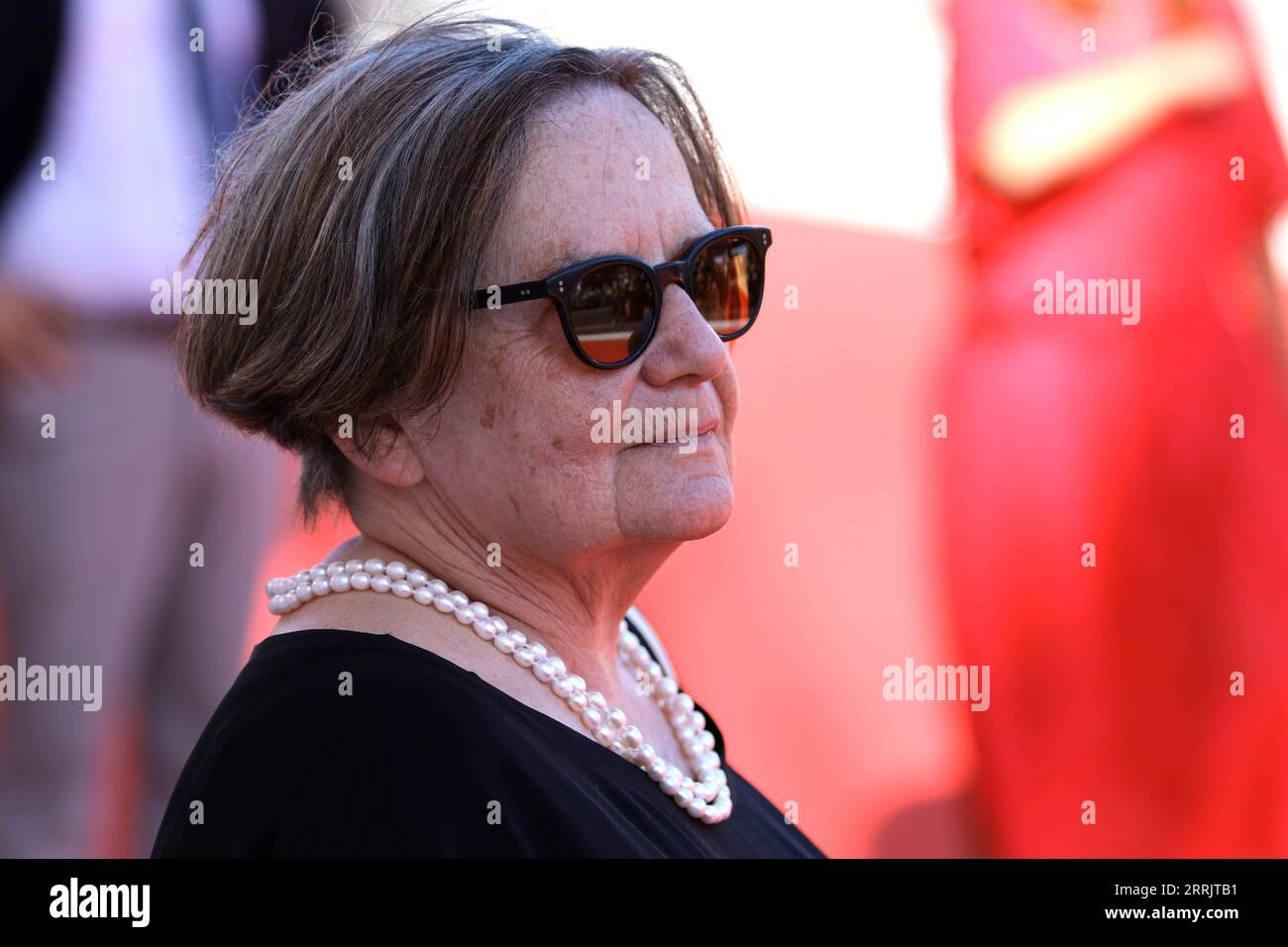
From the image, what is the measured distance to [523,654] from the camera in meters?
1.55

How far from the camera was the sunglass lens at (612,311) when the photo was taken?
1.50 metres

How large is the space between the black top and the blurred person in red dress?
8.21 feet

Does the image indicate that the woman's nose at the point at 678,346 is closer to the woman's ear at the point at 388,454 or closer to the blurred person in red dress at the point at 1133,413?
the woman's ear at the point at 388,454

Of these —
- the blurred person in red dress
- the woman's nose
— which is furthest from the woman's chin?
the blurred person in red dress

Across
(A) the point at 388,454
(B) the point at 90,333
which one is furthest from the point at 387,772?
(B) the point at 90,333

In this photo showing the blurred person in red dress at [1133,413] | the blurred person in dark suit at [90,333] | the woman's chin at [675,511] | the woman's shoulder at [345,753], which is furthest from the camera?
the blurred person in red dress at [1133,413]

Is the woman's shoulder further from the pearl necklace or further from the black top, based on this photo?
the pearl necklace

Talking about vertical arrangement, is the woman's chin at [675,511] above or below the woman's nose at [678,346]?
below

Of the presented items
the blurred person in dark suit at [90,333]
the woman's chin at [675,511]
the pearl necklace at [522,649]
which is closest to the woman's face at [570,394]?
the woman's chin at [675,511]

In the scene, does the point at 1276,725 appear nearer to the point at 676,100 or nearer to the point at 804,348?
the point at 804,348

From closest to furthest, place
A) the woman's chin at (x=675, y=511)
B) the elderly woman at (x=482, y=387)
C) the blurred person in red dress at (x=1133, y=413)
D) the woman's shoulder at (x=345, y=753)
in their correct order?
the woman's shoulder at (x=345, y=753), the elderly woman at (x=482, y=387), the woman's chin at (x=675, y=511), the blurred person in red dress at (x=1133, y=413)

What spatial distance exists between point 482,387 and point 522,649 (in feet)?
1.10

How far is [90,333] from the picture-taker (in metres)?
3.08

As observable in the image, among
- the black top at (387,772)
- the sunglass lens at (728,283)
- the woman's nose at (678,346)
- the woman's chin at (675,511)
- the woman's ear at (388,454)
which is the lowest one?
the black top at (387,772)
